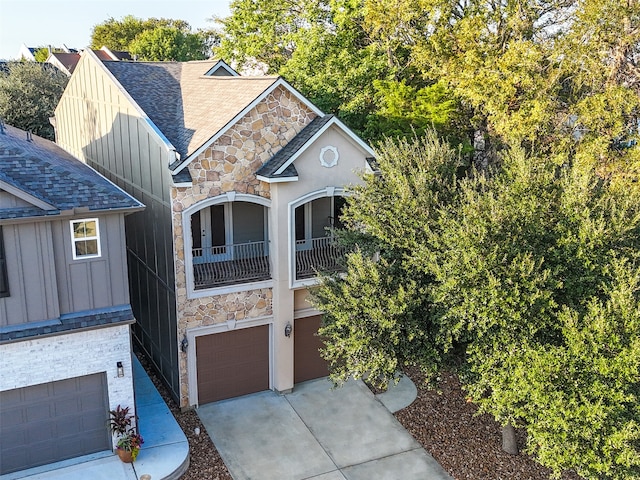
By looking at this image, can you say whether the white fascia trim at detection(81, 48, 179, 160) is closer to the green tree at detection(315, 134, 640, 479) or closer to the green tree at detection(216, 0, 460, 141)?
the green tree at detection(315, 134, 640, 479)

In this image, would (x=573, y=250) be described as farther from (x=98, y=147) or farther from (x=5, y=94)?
(x=5, y=94)

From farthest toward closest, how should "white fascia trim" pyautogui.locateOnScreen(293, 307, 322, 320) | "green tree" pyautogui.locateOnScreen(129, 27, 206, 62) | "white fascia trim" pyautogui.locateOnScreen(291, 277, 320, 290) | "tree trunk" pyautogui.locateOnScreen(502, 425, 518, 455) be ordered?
"green tree" pyautogui.locateOnScreen(129, 27, 206, 62)
"white fascia trim" pyautogui.locateOnScreen(293, 307, 322, 320)
"white fascia trim" pyautogui.locateOnScreen(291, 277, 320, 290)
"tree trunk" pyautogui.locateOnScreen(502, 425, 518, 455)

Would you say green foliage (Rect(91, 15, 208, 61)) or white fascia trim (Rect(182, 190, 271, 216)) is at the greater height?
green foliage (Rect(91, 15, 208, 61))

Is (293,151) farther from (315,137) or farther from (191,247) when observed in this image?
(191,247)

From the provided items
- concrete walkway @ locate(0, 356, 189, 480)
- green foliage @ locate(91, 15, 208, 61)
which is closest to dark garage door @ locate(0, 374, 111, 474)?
concrete walkway @ locate(0, 356, 189, 480)

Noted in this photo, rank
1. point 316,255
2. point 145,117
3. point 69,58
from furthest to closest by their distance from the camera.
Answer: point 69,58, point 316,255, point 145,117

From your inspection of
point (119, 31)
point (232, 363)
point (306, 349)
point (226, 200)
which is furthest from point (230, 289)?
point (119, 31)

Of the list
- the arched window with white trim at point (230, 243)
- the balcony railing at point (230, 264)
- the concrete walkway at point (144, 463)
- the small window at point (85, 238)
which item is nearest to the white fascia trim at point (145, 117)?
the arched window with white trim at point (230, 243)
